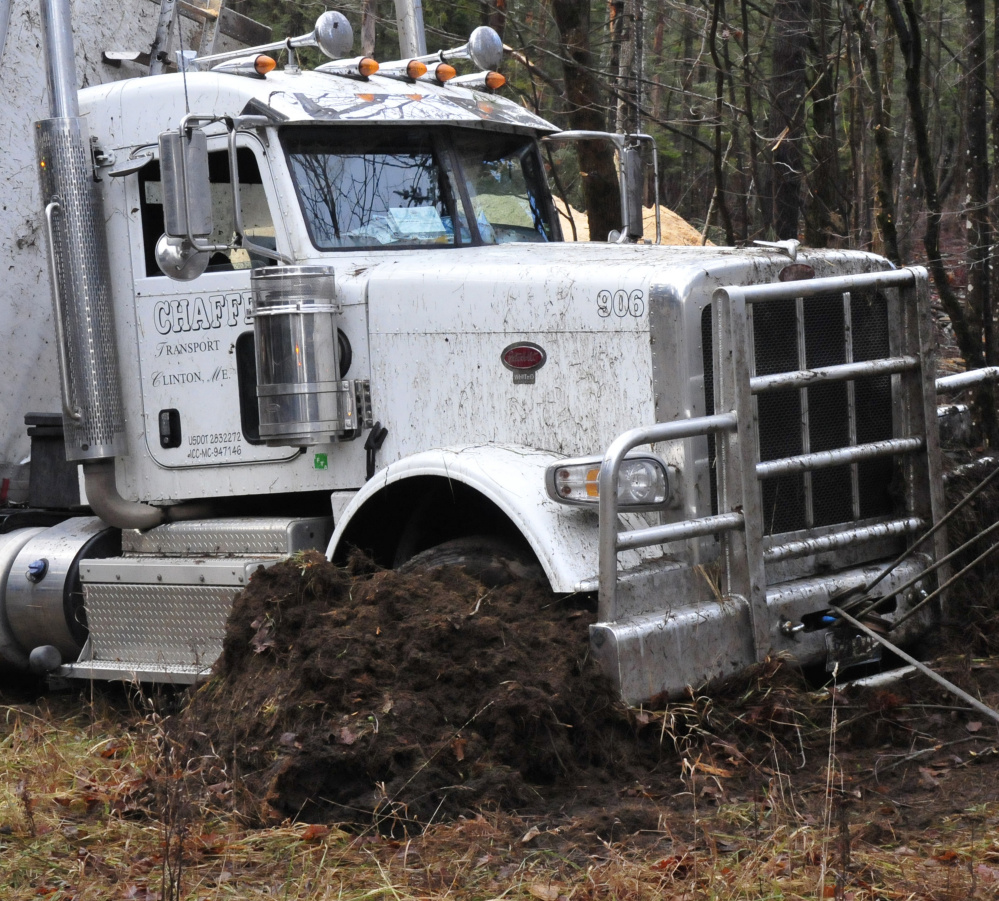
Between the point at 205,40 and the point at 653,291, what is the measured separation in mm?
4199

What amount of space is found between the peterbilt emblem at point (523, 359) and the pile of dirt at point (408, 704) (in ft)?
2.83

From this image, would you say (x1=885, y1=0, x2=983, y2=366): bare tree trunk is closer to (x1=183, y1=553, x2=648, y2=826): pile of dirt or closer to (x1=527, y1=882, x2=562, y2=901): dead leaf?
(x1=183, y1=553, x2=648, y2=826): pile of dirt

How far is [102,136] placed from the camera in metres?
6.60

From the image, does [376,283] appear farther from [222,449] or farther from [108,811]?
[108,811]

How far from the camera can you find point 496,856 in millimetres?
4035

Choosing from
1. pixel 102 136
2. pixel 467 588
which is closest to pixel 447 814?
pixel 467 588

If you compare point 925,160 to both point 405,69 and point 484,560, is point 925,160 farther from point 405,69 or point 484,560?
point 484,560

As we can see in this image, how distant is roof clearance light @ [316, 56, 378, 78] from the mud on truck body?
0.02 meters

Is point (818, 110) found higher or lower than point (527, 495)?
higher

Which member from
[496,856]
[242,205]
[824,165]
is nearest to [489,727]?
[496,856]

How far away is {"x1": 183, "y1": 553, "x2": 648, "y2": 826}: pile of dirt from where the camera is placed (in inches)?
175

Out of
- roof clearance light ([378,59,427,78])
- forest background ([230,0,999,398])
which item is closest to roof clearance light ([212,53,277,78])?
roof clearance light ([378,59,427,78])

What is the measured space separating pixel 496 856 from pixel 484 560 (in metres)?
1.45

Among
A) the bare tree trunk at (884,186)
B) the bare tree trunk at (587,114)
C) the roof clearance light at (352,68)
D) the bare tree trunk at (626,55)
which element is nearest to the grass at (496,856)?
the roof clearance light at (352,68)
